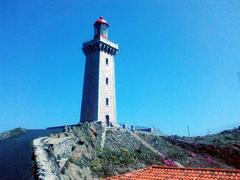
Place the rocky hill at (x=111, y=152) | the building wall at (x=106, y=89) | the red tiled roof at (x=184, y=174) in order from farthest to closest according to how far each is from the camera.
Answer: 1. the building wall at (x=106, y=89)
2. the rocky hill at (x=111, y=152)
3. the red tiled roof at (x=184, y=174)

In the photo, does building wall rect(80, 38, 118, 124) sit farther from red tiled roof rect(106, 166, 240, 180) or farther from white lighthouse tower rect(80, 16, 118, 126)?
red tiled roof rect(106, 166, 240, 180)

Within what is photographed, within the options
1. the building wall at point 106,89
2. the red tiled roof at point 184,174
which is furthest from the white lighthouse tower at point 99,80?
the red tiled roof at point 184,174

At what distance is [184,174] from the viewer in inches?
555

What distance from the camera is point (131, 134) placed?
34469 mm

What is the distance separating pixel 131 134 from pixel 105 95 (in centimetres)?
845

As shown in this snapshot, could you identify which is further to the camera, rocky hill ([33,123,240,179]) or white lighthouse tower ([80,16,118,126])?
white lighthouse tower ([80,16,118,126])

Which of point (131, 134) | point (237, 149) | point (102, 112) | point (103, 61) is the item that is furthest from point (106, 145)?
point (237, 149)

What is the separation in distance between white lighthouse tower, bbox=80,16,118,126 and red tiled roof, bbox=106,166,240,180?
22607mm

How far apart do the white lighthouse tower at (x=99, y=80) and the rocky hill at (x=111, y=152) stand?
622 cm

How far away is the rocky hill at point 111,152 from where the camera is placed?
1589cm

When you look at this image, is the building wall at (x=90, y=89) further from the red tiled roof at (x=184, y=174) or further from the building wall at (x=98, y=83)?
the red tiled roof at (x=184, y=174)

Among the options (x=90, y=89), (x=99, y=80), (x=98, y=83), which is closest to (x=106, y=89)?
Result: (x=98, y=83)

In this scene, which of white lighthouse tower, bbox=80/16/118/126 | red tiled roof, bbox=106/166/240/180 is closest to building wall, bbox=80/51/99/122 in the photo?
white lighthouse tower, bbox=80/16/118/126

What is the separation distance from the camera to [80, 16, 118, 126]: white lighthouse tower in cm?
3888
